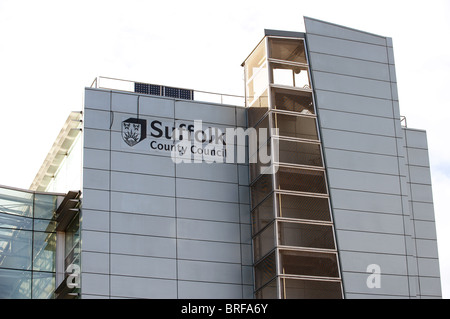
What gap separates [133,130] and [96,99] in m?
2.32

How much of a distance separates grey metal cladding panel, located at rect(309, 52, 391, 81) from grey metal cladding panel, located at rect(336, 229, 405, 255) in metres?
8.53

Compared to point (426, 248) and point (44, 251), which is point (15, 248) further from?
point (426, 248)

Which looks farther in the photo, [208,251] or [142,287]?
[208,251]

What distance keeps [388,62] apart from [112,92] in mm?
14550

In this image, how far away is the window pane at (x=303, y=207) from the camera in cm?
3916

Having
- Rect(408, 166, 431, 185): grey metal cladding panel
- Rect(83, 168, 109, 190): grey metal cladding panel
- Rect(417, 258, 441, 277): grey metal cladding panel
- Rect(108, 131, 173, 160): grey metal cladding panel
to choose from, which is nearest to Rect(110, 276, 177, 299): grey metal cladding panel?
Rect(83, 168, 109, 190): grey metal cladding panel

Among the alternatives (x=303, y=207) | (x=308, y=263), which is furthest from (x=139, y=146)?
(x=308, y=263)

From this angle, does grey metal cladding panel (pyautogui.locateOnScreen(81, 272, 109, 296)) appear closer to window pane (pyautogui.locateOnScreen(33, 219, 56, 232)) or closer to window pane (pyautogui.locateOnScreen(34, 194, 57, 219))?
window pane (pyautogui.locateOnScreen(33, 219, 56, 232))

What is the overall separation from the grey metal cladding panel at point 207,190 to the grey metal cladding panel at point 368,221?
16.7 feet

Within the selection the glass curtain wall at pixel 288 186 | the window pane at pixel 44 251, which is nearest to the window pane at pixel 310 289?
the glass curtain wall at pixel 288 186

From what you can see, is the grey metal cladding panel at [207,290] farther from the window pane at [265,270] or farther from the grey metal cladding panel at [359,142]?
the grey metal cladding panel at [359,142]

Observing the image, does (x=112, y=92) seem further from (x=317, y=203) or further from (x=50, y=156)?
(x=317, y=203)

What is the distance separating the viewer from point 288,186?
1565 inches

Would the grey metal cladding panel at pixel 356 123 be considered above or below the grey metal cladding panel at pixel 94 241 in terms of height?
above
